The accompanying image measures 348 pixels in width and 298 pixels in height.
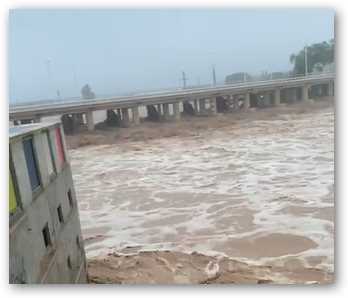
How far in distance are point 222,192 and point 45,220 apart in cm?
70

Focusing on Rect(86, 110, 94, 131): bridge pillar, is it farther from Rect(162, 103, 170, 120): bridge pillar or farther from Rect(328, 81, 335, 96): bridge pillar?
Rect(328, 81, 335, 96): bridge pillar

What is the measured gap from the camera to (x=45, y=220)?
5.78 feet

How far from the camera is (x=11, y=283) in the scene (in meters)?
1.79

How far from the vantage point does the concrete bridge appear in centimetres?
190

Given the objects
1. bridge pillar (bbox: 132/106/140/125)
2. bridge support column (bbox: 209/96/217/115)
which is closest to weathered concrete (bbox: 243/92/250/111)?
bridge support column (bbox: 209/96/217/115)

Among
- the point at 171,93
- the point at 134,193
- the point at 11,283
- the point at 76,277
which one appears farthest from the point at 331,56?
the point at 11,283

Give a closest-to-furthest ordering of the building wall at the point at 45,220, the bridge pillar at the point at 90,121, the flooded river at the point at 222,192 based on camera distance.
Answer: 1. the building wall at the point at 45,220
2. the flooded river at the point at 222,192
3. the bridge pillar at the point at 90,121

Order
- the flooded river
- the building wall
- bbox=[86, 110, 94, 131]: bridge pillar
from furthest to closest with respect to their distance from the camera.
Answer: bbox=[86, 110, 94, 131]: bridge pillar < the flooded river < the building wall

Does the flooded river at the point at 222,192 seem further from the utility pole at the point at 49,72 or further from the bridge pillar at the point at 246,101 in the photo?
the utility pole at the point at 49,72

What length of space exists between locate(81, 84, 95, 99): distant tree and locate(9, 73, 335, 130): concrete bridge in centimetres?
2

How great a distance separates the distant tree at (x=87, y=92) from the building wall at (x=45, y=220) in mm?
162

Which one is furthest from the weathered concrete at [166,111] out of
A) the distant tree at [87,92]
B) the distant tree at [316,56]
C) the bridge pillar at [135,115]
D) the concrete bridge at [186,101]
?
the distant tree at [316,56]

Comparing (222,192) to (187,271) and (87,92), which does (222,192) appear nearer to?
(187,271)

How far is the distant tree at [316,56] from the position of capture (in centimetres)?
179
